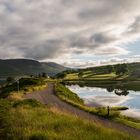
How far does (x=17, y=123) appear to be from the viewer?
18.4 m

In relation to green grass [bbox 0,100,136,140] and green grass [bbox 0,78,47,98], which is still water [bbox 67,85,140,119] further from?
green grass [bbox 0,100,136,140]

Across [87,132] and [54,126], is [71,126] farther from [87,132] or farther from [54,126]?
[87,132]

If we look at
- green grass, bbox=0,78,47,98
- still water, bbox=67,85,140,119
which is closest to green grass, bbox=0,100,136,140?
still water, bbox=67,85,140,119

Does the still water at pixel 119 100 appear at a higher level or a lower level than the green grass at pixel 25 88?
lower

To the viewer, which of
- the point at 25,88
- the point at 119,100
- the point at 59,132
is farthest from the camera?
the point at 25,88

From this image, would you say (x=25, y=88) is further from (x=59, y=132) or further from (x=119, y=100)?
(x=59, y=132)

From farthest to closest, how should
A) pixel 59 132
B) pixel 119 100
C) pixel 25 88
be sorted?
pixel 25 88
pixel 119 100
pixel 59 132

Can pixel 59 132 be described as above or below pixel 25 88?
below

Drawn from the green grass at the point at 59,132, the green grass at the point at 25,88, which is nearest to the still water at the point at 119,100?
the green grass at the point at 25,88

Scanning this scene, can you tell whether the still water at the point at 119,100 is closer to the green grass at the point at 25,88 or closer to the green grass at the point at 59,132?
the green grass at the point at 25,88

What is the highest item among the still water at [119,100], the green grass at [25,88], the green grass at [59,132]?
the green grass at [25,88]

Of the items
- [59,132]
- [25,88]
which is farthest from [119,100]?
[59,132]

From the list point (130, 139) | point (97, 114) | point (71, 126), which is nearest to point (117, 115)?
point (97, 114)

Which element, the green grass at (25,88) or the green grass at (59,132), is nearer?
the green grass at (59,132)
